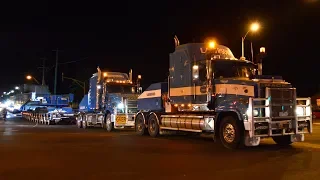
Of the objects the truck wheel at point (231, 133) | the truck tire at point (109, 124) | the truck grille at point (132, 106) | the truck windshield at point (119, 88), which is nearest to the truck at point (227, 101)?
the truck wheel at point (231, 133)

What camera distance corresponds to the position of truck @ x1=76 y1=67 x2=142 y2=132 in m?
25.2

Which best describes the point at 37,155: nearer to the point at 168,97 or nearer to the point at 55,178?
the point at 55,178

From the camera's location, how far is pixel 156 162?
38.9 feet

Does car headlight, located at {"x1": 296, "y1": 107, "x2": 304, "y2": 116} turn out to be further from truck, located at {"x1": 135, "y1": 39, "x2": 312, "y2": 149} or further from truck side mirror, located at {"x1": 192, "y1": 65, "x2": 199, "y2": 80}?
truck side mirror, located at {"x1": 192, "y1": 65, "x2": 199, "y2": 80}

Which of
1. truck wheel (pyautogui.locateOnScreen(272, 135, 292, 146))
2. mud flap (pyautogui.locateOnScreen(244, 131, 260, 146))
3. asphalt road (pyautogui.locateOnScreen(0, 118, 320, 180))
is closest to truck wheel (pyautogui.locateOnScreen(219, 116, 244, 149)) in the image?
mud flap (pyautogui.locateOnScreen(244, 131, 260, 146))

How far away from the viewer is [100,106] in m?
28.0

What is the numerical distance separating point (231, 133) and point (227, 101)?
49.9 inches

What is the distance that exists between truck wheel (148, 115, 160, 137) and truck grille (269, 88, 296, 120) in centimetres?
758

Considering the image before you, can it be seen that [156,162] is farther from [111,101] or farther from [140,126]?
[111,101]

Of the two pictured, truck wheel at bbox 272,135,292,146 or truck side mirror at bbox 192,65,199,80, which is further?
truck side mirror at bbox 192,65,199,80

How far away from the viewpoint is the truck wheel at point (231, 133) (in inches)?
578

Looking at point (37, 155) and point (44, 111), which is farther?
point (44, 111)

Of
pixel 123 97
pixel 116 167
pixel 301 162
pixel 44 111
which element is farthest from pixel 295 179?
pixel 44 111

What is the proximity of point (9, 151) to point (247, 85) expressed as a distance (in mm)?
8859
